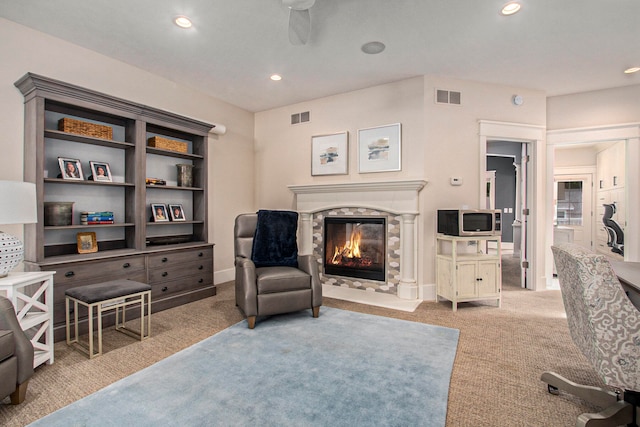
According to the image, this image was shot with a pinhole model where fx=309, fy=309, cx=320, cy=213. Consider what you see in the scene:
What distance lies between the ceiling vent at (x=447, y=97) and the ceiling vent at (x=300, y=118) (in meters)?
1.85

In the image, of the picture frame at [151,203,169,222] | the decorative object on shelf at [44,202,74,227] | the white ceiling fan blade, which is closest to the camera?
the white ceiling fan blade

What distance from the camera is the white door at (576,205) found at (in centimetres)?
654

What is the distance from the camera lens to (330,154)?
4484 mm

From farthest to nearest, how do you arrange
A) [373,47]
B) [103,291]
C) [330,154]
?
[330,154] → [373,47] → [103,291]

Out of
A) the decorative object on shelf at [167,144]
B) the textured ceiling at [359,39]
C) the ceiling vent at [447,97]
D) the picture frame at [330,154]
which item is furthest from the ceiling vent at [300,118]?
the ceiling vent at [447,97]

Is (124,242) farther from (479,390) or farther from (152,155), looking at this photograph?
(479,390)

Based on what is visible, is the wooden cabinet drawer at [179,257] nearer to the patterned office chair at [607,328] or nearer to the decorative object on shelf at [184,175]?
the decorative object on shelf at [184,175]

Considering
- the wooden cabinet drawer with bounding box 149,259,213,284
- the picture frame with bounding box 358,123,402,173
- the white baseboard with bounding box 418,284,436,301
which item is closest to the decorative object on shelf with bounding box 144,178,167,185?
the wooden cabinet drawer with bounding box 149,259,213,284

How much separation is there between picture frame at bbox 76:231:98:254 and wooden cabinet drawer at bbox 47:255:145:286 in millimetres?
239

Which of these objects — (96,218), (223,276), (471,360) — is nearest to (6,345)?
(96,218)

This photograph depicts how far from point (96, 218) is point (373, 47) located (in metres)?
3.30

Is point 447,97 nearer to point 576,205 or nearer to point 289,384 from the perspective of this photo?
point 289,384

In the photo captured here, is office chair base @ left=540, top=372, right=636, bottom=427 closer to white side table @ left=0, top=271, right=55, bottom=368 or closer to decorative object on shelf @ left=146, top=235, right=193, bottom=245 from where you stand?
white side table @ left=0, top=271, right=55, bottom=368

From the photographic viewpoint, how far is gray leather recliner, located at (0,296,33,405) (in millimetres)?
1624
